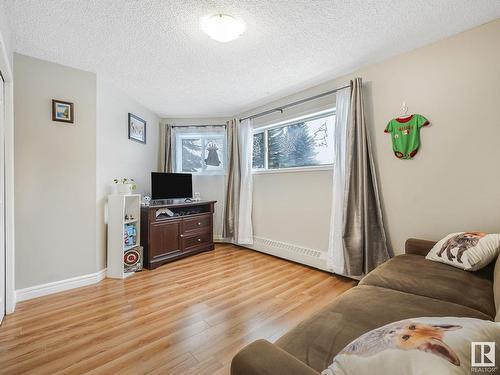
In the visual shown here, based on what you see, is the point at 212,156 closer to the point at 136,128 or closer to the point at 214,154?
the point at 214,154

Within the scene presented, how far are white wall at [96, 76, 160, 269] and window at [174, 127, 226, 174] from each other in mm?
689

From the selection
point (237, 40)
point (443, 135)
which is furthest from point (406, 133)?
point (237, 40)

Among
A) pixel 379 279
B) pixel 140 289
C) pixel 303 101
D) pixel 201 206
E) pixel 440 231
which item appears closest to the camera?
pixel 379 279

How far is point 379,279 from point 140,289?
228 cm

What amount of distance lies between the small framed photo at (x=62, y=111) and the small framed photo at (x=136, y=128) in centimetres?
87

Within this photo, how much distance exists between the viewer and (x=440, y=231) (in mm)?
2160

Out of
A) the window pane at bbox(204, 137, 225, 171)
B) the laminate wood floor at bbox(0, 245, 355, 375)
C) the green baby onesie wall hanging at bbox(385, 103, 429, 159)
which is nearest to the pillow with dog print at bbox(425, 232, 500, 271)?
the green baby onesie wall hanging at bbox(385, 103, 429, 159)

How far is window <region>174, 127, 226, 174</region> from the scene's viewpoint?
176 inches

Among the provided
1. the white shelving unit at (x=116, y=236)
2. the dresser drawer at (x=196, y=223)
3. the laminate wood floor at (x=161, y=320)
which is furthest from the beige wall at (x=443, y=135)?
the white shelving unit at (x=116, y=236)

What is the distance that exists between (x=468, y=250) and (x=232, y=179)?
323 centimetres

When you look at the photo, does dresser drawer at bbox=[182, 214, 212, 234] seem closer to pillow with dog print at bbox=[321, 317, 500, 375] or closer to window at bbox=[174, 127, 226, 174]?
window at bbox=[174, 127, 226, 174]

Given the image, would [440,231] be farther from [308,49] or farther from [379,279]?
[308,49]

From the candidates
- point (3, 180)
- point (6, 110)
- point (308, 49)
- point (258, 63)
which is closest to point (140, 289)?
point (3, 180)

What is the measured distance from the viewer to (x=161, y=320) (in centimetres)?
192
